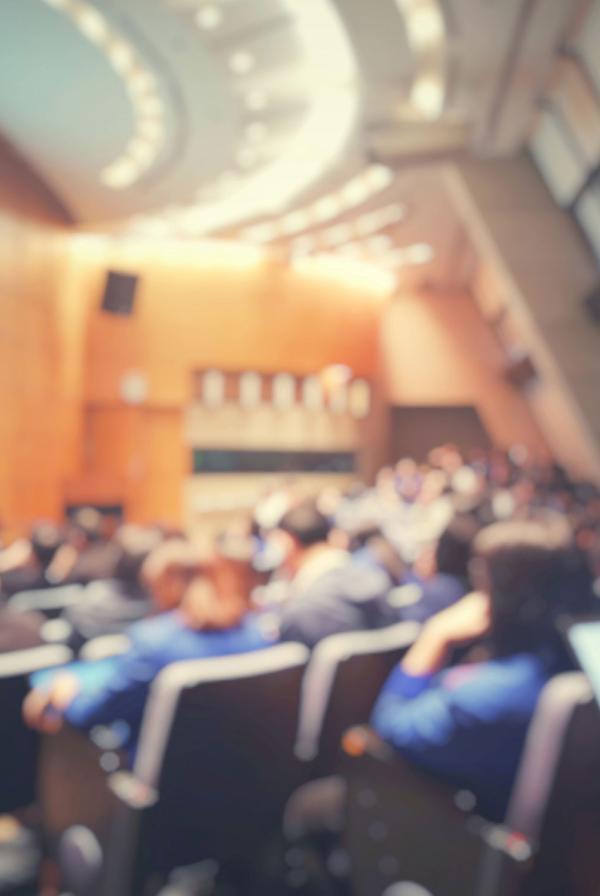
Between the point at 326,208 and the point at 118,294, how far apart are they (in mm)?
3970

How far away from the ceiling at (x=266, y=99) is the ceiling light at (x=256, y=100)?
0.03m

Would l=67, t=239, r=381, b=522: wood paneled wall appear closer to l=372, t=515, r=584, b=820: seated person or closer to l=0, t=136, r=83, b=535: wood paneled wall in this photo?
l=0, t=136, r=83, b=535: wood paneled wall

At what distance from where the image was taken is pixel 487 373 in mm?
17484

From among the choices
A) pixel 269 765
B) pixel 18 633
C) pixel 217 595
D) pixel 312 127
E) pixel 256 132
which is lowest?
pixel 269 765

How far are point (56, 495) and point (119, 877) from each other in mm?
10037

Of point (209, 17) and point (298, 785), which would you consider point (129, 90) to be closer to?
point (209, 17)

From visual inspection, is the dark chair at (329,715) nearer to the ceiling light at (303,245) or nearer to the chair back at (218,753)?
the chair back at (218,753)

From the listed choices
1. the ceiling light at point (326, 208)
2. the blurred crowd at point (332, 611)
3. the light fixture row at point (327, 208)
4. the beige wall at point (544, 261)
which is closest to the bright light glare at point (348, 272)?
the light fixture row at point (327, 208)

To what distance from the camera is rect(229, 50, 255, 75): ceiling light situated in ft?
24.1

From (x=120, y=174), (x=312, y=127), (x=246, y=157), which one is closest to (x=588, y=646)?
(x=312, y=127)

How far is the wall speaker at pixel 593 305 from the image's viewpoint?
9385 millimetres

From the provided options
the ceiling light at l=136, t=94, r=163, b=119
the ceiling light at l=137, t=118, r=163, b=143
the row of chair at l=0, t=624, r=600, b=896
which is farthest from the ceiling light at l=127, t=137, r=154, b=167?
the row of chair at l=0, t=624, r=600, b=896

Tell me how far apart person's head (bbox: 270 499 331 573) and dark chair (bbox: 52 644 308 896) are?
2.89ft

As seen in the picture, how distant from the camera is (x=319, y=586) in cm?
281
